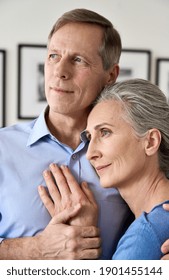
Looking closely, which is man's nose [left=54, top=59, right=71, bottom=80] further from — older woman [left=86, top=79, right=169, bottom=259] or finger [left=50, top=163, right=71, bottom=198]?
finger [left=50, top=163, right=71, bottom=198]

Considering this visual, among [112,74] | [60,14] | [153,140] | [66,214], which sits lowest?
[66,214]

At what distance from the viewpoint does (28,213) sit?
1556 mm

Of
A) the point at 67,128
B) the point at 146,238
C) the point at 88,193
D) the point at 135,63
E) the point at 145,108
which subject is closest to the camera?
the point at 146,238

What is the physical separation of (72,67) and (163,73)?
6.99ft

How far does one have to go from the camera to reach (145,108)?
4.88 feet

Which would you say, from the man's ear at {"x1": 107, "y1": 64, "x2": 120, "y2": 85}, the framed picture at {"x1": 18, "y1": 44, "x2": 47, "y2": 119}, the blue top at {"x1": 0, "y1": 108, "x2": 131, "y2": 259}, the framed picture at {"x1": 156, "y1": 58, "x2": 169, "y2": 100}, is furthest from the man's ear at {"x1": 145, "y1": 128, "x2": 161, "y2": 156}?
the framed picture at {"x1": 156, "y1": 58, "x2": 169, "y2": 100}

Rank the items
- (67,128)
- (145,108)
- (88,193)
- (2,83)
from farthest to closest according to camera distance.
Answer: (2,83)
(67,128)
(88,193)
(145,108)

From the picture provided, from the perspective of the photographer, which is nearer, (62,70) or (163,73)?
(62,70)

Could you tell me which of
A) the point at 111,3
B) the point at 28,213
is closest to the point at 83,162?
the point at 28,213

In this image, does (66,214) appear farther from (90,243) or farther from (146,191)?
(146,191)

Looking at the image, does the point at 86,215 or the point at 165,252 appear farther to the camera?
the point at 86,215

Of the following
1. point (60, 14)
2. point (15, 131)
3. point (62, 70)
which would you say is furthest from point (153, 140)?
point (60, 14)
